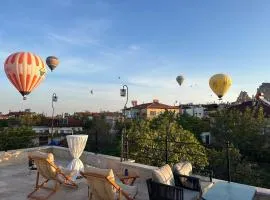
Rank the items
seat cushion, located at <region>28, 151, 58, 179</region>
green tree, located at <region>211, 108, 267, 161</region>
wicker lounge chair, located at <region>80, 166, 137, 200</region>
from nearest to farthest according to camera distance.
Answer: wicker lounge chair, located at <region>80, 166, 137, 200</region>
seat cushion, located at <region>28, 151, 58, 179</region>
green tree, located at <region>211, 108, 267, 161</region>

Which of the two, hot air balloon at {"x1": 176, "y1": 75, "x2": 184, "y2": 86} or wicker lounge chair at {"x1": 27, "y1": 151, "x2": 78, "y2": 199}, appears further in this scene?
hot air balloon at {"x1": 176, "y1": 75, "x2": 184, "y2": 86}

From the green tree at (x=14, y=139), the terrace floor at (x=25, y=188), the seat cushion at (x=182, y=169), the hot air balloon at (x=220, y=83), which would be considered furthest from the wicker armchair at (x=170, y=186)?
the hot air balloon at (x=220, y=83)

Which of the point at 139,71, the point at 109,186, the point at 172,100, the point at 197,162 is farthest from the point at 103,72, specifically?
the point at 172,100

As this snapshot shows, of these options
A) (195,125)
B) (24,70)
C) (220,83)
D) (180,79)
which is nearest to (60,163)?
(24,70)

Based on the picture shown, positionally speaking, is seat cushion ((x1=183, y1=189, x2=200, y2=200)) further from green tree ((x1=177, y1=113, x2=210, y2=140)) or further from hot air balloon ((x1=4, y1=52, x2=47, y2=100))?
green tree ((x1=177, y1=113, x2=210, y2=140))

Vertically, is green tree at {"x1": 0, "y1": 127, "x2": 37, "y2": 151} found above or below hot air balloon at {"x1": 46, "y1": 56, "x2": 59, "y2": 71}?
below

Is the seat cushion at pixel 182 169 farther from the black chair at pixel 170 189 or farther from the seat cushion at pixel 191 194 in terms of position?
the seat cushion at pixel 191 194

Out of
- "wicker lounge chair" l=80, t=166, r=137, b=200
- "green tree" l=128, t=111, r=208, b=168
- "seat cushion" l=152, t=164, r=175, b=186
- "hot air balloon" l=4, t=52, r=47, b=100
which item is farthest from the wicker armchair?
"green tree" l=128, t=111, r=208, b=168

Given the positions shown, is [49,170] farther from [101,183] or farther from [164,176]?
[164,176]
